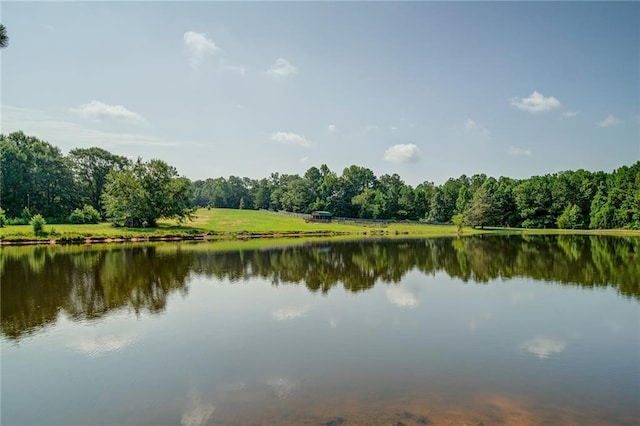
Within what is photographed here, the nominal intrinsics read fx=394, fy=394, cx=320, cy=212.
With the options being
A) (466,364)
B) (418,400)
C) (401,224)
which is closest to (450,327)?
(466,364)

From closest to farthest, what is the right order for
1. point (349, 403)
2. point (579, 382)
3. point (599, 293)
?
point (349, 403) < point (579, 382) < point (599, 293)

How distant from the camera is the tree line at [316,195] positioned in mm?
65312

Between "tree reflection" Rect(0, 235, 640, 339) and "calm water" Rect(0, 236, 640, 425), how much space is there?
8.6 inches

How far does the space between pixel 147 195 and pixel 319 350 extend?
57682 mm

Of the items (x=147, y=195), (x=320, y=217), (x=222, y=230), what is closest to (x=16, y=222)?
(x=147, y=195)

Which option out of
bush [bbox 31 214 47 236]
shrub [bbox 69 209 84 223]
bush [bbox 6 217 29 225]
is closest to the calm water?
bush [bbox 31 214 47 236]

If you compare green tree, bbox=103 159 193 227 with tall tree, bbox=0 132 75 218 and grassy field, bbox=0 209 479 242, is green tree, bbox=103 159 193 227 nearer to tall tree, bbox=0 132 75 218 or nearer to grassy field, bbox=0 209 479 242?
grassy field, bbox=0 209 479 242

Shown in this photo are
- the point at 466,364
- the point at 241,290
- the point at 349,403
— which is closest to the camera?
the point at 349,403

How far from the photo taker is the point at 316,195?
380 ft

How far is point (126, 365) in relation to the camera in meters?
10.7

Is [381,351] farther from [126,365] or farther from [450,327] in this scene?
[126,365]

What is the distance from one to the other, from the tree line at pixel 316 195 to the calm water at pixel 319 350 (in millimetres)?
43528

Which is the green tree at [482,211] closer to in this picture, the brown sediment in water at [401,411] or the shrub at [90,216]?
the shrub at [90,216]

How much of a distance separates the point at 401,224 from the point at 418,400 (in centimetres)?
8148
